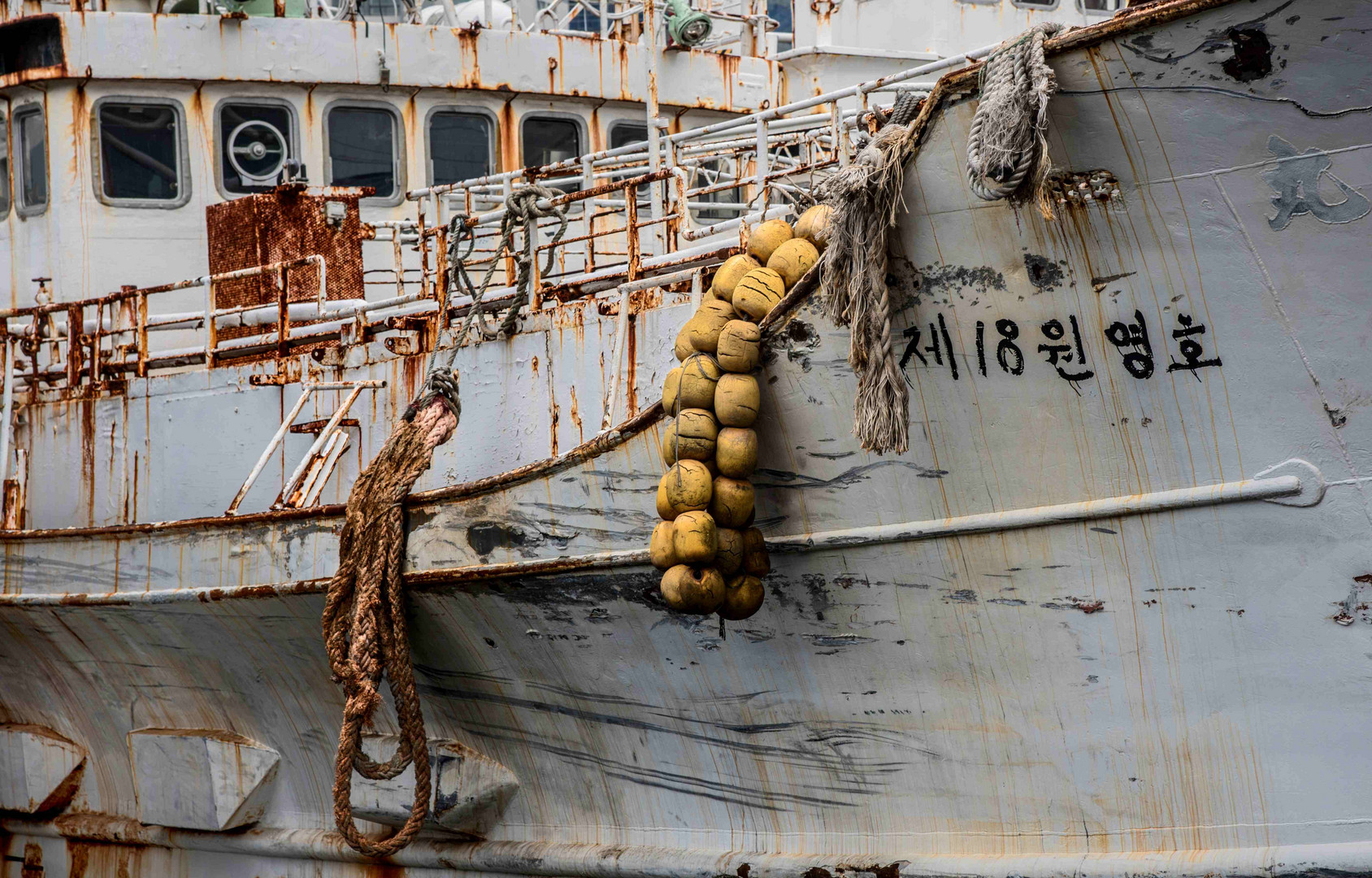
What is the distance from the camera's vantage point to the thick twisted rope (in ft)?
18.5

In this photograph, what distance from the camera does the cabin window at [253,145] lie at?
958 cm

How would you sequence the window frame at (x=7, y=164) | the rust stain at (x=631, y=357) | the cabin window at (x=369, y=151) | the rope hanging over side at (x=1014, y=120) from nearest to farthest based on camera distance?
1. the rope hanging over side at (x=1014, y=120)
2. the rust stain at (x=631, y=357)
3. the window frame at (x=7, y=164)
4. the cabin window at (x=369, y=151)

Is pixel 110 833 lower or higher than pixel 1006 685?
lower

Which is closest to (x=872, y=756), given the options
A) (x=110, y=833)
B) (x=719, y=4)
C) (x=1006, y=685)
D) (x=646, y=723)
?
(x=1006, y=685)

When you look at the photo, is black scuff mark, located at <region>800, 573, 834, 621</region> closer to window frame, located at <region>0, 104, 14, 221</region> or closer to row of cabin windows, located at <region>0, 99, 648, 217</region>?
row of cabin windows, located at <region>0, 99, 648, 217</region>

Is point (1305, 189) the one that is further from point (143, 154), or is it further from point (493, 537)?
point (143, 154)

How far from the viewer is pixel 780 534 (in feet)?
16.5

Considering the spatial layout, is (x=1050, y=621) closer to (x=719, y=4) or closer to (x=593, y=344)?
(x=593, y=344)

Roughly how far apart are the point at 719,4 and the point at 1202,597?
10.1 m

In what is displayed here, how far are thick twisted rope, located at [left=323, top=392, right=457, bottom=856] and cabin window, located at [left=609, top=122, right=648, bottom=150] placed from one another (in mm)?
5052

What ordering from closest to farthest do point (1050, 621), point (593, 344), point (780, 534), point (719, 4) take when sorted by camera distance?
1. point (1050, 621)
2. point (780, 534)
3. point (593, 344)
4. point (719, 4)

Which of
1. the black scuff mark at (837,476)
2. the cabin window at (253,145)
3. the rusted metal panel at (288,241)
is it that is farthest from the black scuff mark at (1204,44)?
the cabin window at (253,145)

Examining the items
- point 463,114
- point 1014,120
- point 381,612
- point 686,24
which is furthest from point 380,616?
point 686,24

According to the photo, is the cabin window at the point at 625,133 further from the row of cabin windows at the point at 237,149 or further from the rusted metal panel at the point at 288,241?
Answer: the rusted metal panel at the point at 288,241
